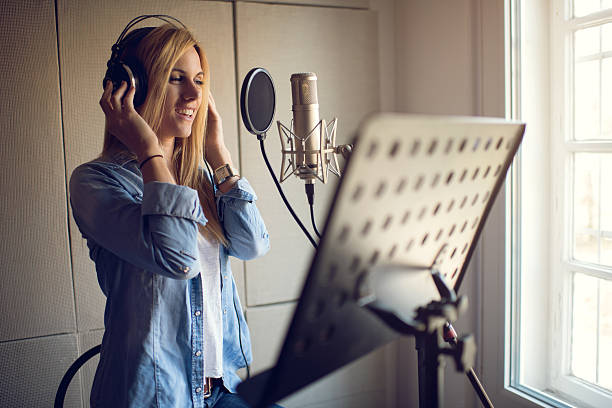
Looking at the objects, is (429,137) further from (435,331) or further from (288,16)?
(288,16)

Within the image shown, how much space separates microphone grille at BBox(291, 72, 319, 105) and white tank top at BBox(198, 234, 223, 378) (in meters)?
0.45

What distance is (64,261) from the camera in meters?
1.93

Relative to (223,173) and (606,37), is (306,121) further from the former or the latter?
(606,37)

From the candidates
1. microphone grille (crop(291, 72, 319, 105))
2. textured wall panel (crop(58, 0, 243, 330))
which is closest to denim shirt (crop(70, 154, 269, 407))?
microphone grille (crop(291, 72, 319, 105))

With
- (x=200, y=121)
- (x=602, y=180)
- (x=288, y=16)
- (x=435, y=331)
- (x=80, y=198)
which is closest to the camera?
(x=435, y=331)

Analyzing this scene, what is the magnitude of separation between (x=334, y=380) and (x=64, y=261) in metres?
1.26

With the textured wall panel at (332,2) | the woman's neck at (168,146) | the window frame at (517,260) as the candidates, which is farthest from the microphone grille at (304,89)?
the textured wall panel at (332,2)

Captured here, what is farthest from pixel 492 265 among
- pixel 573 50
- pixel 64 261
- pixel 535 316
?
pixel 64 261

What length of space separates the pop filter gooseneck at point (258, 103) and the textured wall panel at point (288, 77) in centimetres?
80

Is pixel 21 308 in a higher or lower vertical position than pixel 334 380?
higher

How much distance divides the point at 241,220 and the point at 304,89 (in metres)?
0.39

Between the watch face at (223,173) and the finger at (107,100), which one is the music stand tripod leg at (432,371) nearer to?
the watch face at (223,173)

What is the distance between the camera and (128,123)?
126cm

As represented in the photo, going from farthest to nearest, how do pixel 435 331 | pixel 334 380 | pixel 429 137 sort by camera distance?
1. pixel 334 380
2. pixel 435 331
3. pixel 429 137
